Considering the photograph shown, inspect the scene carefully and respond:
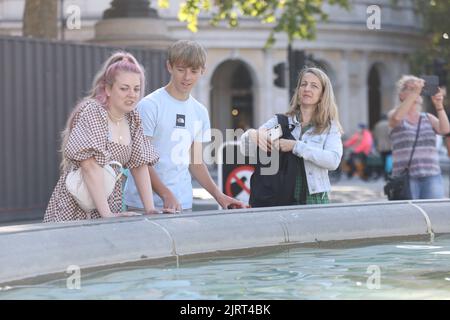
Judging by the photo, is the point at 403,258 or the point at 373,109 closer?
the point at 403,258

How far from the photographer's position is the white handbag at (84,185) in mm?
6176

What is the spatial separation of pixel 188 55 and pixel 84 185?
3.56ft

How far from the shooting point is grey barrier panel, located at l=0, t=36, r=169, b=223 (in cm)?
1377

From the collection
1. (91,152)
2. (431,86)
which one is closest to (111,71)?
(91,152)

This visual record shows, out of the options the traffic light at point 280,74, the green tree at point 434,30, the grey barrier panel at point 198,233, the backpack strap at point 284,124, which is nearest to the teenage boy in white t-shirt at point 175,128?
the backpack strap at point 284,124

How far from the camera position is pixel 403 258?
6312 mm

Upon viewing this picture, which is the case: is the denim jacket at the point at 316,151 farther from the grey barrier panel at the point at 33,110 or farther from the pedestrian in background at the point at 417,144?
the grey barrier panel at the point at 33,110

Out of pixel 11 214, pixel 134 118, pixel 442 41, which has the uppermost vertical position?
pixel 442 41

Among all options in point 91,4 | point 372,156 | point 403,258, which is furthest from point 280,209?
point 91,4

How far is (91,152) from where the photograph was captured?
618 centimetres

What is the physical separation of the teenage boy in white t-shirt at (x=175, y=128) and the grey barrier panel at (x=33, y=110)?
6993mm
